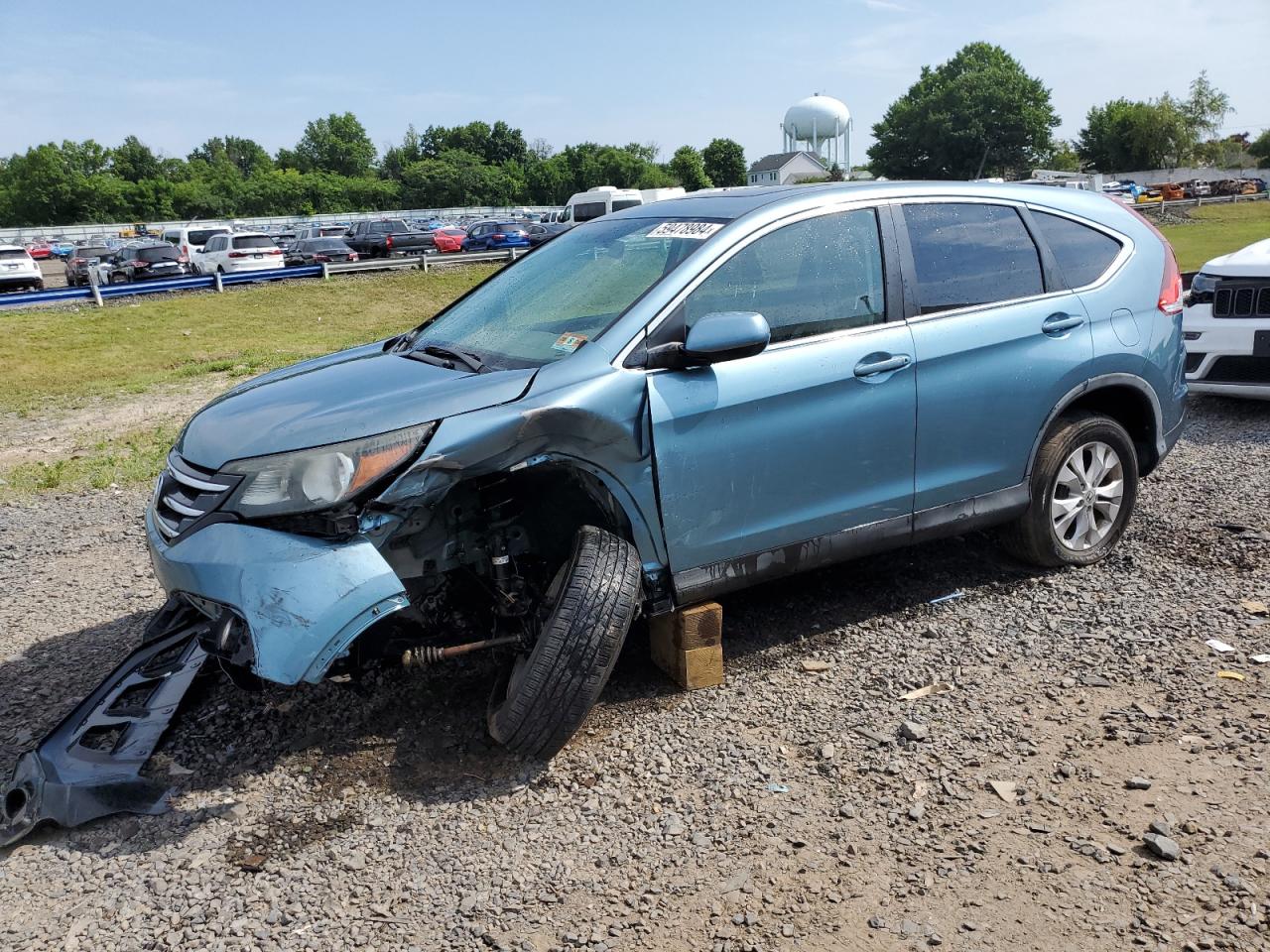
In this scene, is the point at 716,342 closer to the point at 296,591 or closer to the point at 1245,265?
the point at 296,591

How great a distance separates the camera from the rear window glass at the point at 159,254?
28531mm

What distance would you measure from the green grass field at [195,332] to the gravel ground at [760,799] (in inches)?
381

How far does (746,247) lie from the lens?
402cm

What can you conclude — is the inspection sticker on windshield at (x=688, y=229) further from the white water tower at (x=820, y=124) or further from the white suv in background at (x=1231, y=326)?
the white water tower at (x=820, y=124)

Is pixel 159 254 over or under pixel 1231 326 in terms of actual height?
over

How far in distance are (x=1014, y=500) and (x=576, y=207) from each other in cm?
3388

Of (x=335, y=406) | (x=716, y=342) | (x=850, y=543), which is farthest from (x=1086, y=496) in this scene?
(x=335, y=406)

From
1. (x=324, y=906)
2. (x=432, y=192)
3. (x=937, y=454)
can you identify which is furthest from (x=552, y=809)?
(x=432, y=192)

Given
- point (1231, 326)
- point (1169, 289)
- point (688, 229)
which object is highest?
point (688, 229)

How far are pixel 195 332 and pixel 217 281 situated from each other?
5778 millimetres

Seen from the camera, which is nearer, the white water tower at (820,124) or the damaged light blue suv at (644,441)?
the damaged light blue suv at (644,441)

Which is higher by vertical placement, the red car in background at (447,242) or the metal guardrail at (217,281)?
the red car in background at (447,242)

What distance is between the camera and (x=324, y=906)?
290 cm

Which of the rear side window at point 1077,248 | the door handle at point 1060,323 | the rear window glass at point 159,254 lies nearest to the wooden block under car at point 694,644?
the door handle at point 1060,323
